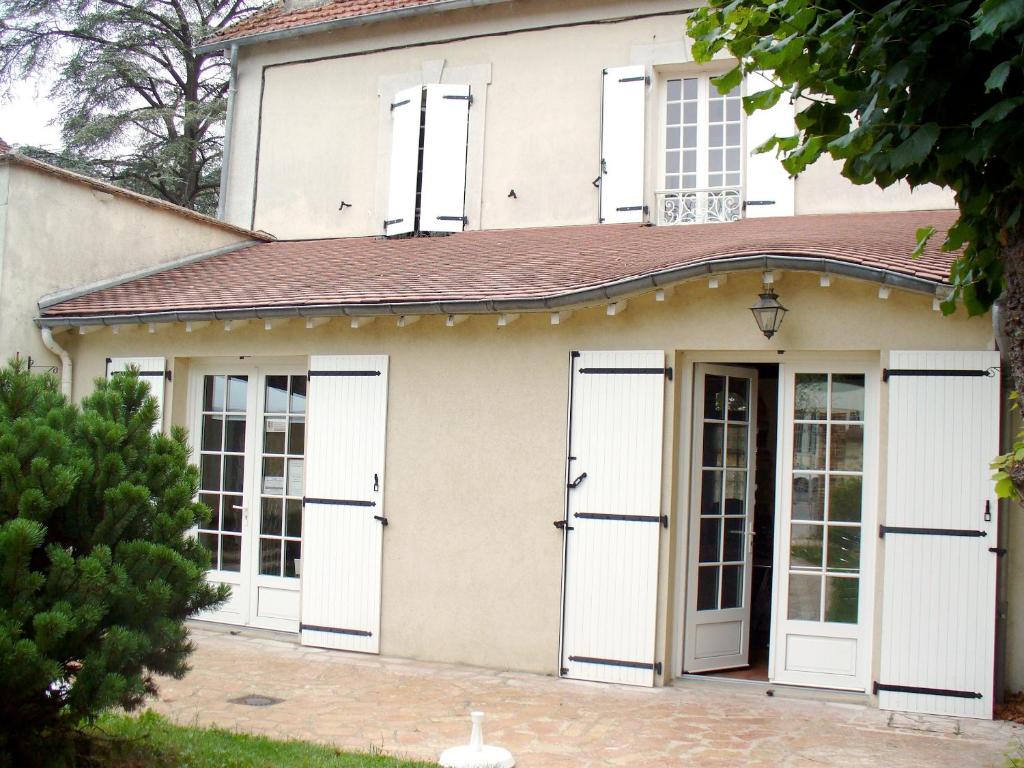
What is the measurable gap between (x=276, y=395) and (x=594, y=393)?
2885 millimetres

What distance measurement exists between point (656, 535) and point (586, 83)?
4.75 metres

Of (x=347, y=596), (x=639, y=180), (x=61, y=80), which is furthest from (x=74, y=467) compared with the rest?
(x=61, y=80)

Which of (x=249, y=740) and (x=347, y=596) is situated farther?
(x=347, y=596)

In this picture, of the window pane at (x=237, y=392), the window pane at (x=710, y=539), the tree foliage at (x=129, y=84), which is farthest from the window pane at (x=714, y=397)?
the tree foliage at (x=129, y=84)

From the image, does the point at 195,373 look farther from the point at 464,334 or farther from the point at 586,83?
the point at 586,83

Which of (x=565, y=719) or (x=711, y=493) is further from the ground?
(x=711, y=493)

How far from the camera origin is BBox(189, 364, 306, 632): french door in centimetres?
858

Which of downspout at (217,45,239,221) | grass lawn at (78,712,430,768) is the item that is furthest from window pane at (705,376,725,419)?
A: downspout at (217,45,239,221)

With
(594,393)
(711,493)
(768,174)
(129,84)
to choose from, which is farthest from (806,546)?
(129,84)

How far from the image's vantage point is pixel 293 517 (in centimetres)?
858

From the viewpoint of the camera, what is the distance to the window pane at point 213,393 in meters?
9.00

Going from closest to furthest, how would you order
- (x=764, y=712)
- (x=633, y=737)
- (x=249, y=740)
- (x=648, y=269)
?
(x=249, y=740), (x=633, y=737), (x=764, y=712), (x=648, y=269)

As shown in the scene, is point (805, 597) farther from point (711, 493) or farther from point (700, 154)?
point (700, 154)

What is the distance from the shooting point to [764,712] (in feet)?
20.8
